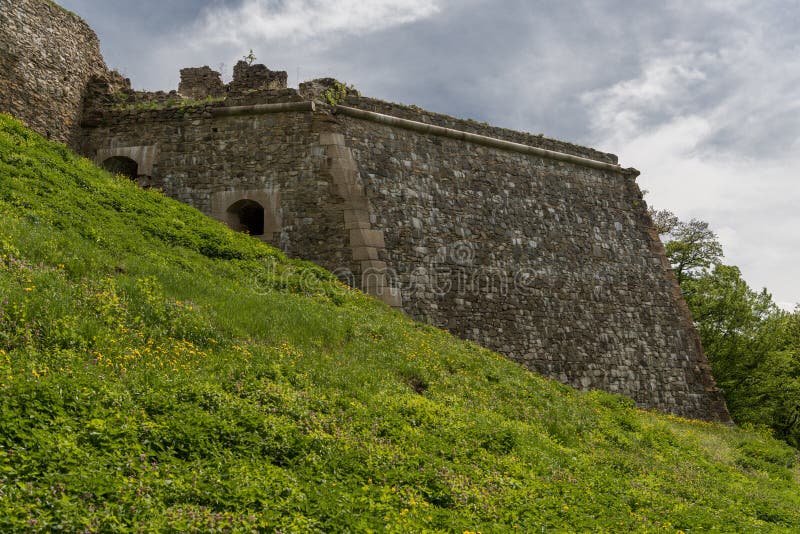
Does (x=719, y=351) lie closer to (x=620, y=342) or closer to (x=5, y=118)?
(x=620, y=342)

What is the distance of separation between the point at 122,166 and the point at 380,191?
670 cm

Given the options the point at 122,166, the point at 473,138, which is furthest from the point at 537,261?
the point at 122,166

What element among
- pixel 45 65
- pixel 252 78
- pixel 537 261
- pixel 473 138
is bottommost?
pixel 537 261

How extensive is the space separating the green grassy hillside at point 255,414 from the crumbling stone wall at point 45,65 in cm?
234

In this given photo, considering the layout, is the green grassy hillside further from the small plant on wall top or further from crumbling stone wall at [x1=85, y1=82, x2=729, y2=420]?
the small plant on wall top

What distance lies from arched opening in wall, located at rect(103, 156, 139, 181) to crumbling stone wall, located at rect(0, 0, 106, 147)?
0.90 m

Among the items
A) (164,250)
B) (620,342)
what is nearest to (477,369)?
(164,250)

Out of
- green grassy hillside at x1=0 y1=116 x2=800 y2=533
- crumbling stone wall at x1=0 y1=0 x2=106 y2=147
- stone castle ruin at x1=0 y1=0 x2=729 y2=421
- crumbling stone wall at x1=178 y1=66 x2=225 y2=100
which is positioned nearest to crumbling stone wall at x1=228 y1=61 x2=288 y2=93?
stone castle ruin at x1=0 y1=0 x2=729 y2=421

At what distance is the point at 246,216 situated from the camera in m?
15.7

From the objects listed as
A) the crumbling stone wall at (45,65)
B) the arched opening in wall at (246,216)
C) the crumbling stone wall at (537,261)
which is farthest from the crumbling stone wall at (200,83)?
the crumbling stone wall at (537,261)

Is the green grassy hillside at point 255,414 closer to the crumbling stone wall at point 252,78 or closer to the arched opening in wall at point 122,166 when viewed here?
the arched opening in wall at point 122,166

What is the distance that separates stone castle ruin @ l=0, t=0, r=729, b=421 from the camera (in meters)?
14.5

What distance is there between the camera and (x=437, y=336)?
40.8ft

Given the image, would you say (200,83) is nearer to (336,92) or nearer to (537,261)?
(336,92)
